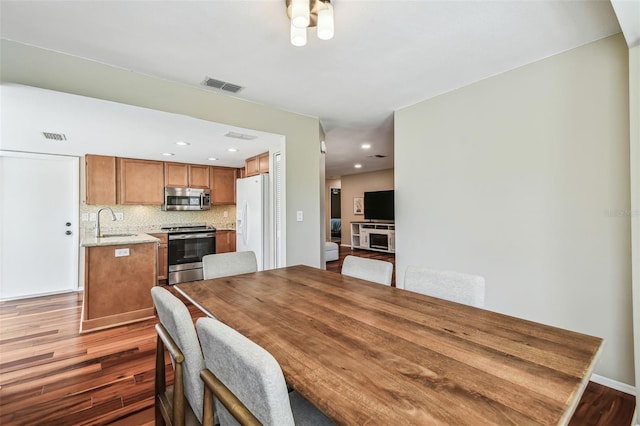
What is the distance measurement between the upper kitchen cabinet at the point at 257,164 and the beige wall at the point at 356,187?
4.36m

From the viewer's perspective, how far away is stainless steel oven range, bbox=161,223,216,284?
468cm

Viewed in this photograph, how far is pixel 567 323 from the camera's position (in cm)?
207

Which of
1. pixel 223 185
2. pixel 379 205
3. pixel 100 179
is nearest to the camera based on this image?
pixel 100 179

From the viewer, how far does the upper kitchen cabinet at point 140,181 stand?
182 inches

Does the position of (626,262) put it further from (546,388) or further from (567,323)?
(546,388)

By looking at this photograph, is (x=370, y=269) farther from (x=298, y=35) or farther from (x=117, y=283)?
(x=117, y=283)

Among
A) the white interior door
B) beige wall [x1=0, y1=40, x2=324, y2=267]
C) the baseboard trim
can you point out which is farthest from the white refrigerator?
the baseboard trim

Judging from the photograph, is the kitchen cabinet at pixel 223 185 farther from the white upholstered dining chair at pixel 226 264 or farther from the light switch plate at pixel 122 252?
the white upholstered dining chair at pixel 226 264

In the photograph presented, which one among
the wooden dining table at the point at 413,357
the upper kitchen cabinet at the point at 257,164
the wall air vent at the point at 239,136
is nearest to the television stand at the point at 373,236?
the upper kitchen cabinet at the point at 257,164

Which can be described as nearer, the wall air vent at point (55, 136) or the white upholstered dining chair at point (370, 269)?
the white upholstered dining chair at point (370, 269)

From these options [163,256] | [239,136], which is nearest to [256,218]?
[239,136]

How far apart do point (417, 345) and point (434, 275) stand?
750 mm

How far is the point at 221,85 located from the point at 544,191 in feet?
9.33

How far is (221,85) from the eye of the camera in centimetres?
256
